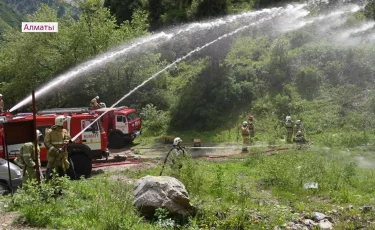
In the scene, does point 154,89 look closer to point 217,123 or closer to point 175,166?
point 217,123

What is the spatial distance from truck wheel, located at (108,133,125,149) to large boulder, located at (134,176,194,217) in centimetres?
→ 1246

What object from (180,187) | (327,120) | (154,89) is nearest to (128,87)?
(154,89)

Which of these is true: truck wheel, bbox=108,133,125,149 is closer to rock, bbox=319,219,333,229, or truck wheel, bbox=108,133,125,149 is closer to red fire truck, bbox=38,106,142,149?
red fire truck, bbox=38,106,142,149

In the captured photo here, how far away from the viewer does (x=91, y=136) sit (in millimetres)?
16234

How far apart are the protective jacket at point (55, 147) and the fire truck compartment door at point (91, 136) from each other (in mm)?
4331

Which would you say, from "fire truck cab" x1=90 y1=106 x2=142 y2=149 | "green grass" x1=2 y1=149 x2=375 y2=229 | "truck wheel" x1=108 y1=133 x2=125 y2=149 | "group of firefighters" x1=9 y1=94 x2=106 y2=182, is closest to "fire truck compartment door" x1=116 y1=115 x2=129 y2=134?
"fire truck cab" x1=90 y1=106 x2=142 y2=149

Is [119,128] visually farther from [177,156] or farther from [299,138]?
[177,156]

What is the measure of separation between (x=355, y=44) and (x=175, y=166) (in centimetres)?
2072

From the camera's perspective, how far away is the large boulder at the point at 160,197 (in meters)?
9.59

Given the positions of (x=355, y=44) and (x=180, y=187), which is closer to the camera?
(x=180, y=187)

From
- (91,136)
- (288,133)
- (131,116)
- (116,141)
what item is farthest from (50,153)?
(288,133)

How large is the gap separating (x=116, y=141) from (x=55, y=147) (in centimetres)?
1065

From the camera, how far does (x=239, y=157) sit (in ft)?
58.3

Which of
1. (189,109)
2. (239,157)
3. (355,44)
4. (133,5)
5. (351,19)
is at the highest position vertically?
(133,5)
